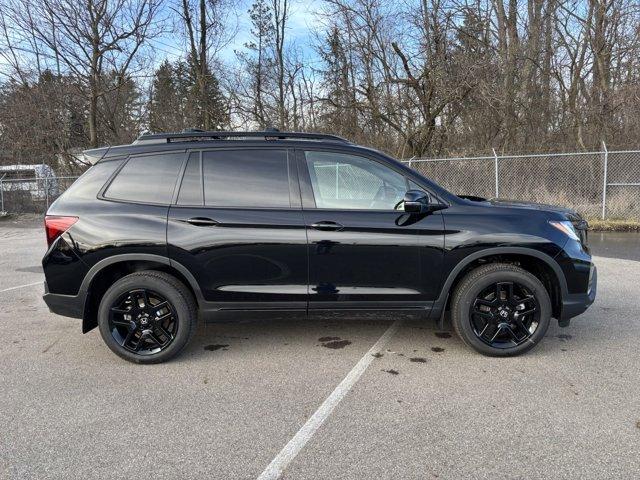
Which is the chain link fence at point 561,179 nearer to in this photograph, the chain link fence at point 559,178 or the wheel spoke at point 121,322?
the chain link fence at point 559,178

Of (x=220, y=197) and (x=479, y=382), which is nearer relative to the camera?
(x=479, y=382)

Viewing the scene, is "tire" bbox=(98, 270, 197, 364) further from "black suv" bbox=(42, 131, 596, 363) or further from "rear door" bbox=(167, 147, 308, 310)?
"rear door" bbox=(167, 147, 308, 310)

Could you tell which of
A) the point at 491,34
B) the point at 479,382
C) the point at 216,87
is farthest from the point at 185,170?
the point at 216,87

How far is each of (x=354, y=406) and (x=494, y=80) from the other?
1572cm

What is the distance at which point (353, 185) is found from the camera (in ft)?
13.4

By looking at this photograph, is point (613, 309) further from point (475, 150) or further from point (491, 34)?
point (491, 34)

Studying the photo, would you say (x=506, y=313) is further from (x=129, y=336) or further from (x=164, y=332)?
(x=129, y=336)

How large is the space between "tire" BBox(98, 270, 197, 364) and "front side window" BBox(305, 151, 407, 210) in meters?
1.42

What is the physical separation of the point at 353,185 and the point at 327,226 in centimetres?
52

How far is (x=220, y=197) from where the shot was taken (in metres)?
3.90

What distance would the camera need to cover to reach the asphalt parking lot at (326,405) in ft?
8.52

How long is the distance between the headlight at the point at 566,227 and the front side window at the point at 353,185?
127cm

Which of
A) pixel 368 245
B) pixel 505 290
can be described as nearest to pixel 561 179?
pixel 505 290

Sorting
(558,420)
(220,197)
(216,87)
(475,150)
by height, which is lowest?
(558,420)
